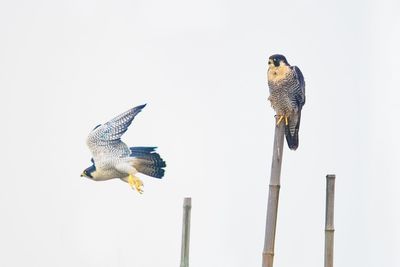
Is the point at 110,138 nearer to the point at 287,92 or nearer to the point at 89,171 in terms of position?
the point at 89,171

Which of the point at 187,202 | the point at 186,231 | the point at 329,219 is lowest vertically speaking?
the point at 186,231

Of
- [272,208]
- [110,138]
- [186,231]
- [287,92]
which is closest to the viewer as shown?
[272,208]

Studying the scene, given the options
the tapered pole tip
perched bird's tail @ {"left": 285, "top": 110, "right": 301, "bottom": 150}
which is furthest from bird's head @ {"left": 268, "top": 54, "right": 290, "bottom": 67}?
the tapered pole tip

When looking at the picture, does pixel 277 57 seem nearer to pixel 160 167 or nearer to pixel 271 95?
pixel 271 95

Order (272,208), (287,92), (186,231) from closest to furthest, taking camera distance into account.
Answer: (272,208) → (186,231) → (287,92)

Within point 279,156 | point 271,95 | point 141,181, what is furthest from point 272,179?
point 141,181

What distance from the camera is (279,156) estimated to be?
17672 millimetres

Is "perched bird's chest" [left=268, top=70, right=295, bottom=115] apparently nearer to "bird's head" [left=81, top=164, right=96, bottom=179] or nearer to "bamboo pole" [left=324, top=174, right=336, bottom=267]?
"bamboo pole" [left=324, top=174, right=336, bottom=267]

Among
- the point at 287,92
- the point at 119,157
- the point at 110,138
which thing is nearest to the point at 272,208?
the point at 287,92

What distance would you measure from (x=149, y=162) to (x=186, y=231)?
1.98 m

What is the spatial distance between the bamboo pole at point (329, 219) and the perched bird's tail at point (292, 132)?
0.85m

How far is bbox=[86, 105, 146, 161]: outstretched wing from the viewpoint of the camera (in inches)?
787

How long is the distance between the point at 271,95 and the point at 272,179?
1.58 metres

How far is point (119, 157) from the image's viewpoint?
19781mm
